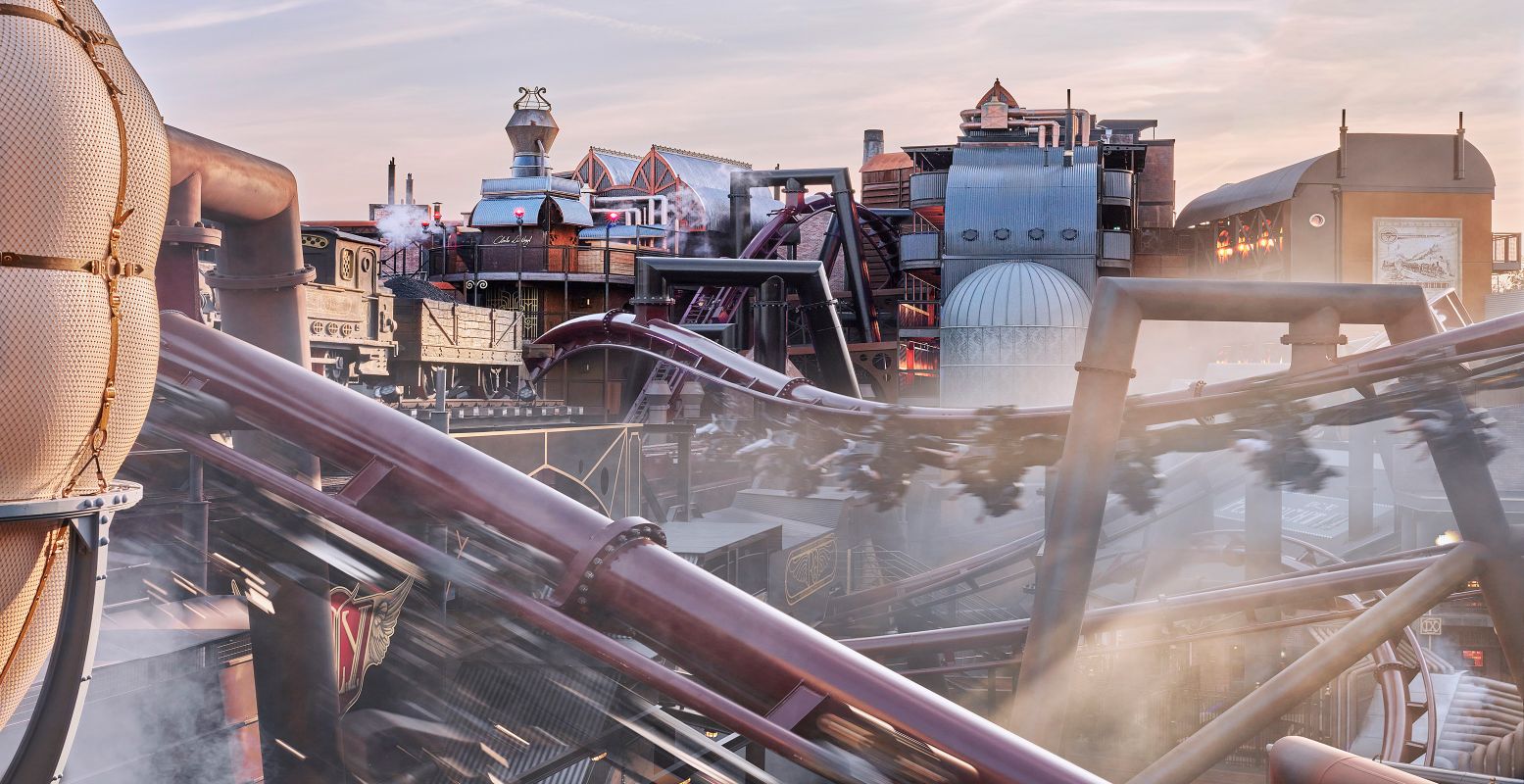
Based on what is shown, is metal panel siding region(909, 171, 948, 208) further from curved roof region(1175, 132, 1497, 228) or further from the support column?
the support column

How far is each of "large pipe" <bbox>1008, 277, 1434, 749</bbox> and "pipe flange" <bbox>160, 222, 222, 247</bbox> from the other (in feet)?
9.19

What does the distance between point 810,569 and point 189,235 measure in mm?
13296

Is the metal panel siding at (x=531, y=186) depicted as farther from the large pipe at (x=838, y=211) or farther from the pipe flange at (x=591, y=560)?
the pipe flange at (x=591, y=560)

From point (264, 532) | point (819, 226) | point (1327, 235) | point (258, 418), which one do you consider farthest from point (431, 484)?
point (819, 226)

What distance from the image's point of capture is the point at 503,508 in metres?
2.14

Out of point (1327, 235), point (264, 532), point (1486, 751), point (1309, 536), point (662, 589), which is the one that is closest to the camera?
point (662, 589)

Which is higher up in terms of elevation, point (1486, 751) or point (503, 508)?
point (503, 508)

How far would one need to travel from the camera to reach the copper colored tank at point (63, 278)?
170 cm

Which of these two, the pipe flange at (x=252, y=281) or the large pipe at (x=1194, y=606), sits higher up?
the pipe flange at (x=252, y=281)

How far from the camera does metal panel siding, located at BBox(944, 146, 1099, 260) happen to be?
105 feet

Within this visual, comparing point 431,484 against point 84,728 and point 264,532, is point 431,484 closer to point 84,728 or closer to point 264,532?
point 264,532

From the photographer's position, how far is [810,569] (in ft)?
51.3

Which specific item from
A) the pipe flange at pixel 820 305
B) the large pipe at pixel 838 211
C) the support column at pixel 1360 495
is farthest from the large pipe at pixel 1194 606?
the large pipe at pixel 838 211

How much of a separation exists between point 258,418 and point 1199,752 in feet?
10.8
